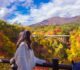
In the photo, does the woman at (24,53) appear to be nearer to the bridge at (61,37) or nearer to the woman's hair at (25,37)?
the woman's hair at (25,37)

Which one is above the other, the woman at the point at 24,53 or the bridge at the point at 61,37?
the woman at the point at 24,53

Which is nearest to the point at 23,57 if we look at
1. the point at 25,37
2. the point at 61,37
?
the point at 25,37

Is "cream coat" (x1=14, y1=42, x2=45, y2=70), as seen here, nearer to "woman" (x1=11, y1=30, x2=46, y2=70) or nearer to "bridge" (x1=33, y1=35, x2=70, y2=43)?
"woman" (x1=11, y1=30, x2=46, y2=70)

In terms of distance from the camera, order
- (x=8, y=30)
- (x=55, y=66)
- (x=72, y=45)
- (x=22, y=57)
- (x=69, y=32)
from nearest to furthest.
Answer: (x=22, y=57)
(x=55, y=66)
(x=8, y=30)
(x=72, y=45)
(x=69, y=32)

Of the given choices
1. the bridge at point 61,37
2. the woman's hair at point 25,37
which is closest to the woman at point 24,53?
the woman's hair at point 25,37

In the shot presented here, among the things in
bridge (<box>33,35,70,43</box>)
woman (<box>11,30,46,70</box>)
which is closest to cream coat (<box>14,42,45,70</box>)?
woman (<box>11,30,46,70</box>)

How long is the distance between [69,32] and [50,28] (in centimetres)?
444

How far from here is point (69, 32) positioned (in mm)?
23266

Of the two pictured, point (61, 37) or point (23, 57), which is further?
point (61, 37)

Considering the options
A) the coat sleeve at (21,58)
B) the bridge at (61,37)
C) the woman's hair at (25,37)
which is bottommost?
the bridge at (61,37)

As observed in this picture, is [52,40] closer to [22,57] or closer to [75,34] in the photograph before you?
[75,34]

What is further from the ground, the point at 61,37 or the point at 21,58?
the point at 21,58

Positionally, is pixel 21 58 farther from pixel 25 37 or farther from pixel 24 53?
pixel 25 37

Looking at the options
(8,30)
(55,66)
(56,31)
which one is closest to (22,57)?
(55,66)
